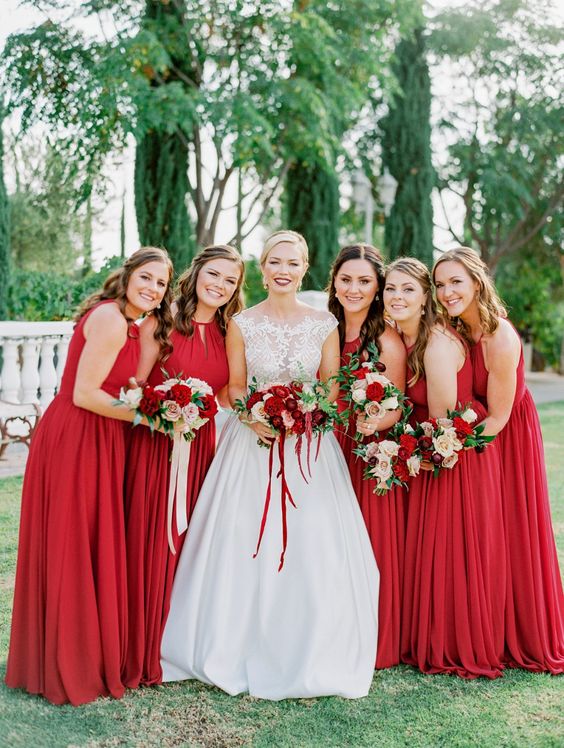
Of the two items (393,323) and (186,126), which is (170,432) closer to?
(393,323)

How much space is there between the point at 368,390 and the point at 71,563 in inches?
65.2

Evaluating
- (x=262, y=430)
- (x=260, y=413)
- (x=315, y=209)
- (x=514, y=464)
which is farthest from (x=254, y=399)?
(x=315, y=209)

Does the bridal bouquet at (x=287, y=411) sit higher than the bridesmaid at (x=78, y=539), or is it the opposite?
the bridal bouquet at (x=287, y=411)

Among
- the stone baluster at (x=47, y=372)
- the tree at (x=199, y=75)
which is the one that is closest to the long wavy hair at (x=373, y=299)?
the stone baluster at (x=47, y=372)

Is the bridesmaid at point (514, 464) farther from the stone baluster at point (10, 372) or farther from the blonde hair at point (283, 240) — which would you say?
the stone baluster at point (10, 372)

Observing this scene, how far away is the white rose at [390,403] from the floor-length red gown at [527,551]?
571 millimetres

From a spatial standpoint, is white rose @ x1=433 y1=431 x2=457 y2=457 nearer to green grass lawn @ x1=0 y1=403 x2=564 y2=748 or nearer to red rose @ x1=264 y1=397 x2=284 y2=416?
red rose @ x1=264 y1=397 x2=284 y2=416

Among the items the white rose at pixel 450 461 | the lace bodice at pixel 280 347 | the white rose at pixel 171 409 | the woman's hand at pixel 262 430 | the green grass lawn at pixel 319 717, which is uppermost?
the lace bodice at pixel 280 347

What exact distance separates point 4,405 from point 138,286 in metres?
4.88

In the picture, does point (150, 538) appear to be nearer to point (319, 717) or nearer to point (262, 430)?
point (262, 430)

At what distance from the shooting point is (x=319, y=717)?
3535 mm

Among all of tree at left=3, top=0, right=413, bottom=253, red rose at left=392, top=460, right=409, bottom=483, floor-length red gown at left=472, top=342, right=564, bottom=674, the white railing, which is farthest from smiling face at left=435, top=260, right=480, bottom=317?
tree at left=3, top=0, right=413, bottom=253

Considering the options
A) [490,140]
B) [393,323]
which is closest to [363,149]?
[490,140]

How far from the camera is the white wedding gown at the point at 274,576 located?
385cm
